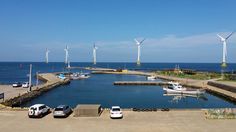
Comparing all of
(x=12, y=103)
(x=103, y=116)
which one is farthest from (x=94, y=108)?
(x=12, y=103)

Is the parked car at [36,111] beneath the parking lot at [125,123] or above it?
above

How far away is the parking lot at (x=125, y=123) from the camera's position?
36688 millimetres

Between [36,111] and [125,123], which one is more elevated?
[36,111]

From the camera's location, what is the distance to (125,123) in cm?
3978

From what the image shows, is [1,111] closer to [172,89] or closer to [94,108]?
[94,108]

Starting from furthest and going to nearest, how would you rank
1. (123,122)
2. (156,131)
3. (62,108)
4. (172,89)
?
(172,89) < (62,108) < (123,122) < (156,131)

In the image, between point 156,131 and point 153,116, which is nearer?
point 156,131

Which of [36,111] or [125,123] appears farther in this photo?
[36,111]

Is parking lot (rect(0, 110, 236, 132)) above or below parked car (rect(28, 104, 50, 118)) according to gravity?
below

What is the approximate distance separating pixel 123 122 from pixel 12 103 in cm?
3347

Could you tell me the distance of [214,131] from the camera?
35.8m

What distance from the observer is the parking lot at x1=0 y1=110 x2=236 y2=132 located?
36688mm

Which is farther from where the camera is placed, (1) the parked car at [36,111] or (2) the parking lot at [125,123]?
(1) the parked car at [36,111]

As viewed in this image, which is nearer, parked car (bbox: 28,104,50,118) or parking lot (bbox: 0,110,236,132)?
parking lot (bbox: 0,110,236,132)
